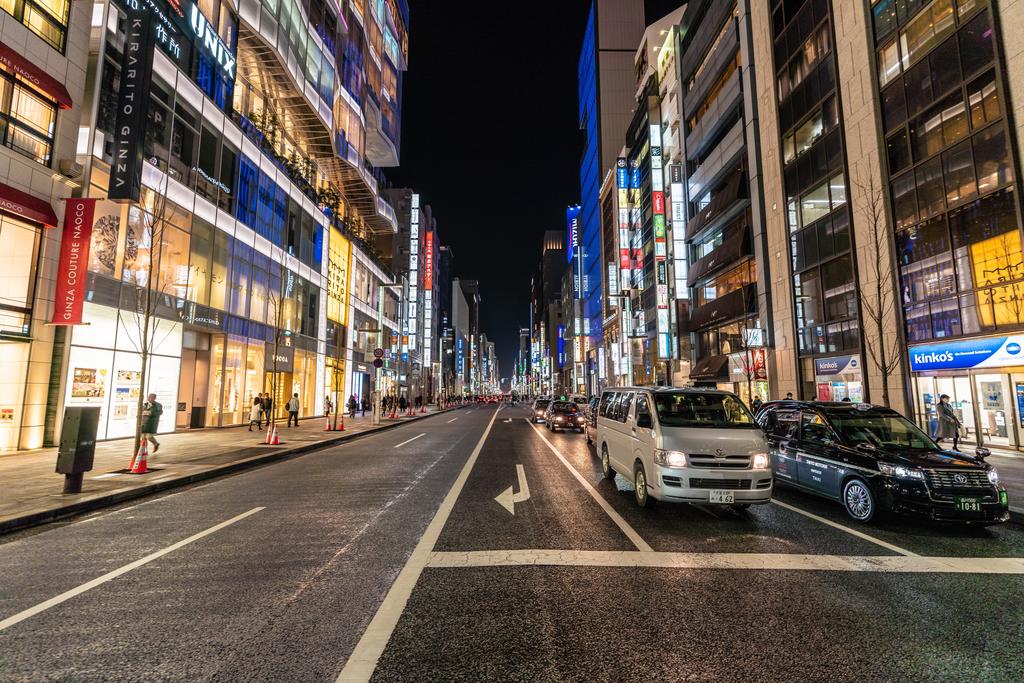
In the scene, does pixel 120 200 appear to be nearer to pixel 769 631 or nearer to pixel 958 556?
pixel 769 631

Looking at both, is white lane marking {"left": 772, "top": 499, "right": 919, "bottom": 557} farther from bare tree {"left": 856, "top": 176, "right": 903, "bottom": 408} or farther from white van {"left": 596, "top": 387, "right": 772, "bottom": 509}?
bare tree {"left": 856, "top": 176, "right": 903, "bottom": 408}

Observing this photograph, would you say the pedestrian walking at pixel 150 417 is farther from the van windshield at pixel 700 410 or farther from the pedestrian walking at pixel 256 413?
the van windshield at pixel 700 410

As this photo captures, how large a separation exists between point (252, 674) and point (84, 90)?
64.3ft

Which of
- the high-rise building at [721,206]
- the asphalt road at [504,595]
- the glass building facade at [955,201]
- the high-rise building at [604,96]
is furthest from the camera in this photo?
the high-rise building at [604,96]

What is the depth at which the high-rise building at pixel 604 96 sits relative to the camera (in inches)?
3189

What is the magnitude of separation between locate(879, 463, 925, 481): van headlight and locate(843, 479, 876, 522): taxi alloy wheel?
373 mm

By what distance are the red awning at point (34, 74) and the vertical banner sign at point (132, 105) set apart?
1472 millimetres

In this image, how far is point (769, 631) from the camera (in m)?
3.67

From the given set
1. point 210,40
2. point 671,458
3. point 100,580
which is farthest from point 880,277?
point 210,40

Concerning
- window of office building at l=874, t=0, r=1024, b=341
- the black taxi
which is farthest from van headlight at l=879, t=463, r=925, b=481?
window of office building at l=874, t=0, r=1024, b=341

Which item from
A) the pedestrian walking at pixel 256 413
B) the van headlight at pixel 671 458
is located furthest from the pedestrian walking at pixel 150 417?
the van headlight at pixel 671 458

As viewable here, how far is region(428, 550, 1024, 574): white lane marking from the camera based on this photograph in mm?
5164

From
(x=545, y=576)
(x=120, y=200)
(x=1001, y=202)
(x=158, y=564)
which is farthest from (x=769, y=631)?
(x=120, y=200)

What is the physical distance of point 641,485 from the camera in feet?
25.4
